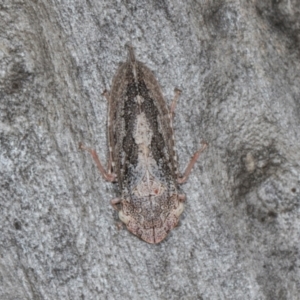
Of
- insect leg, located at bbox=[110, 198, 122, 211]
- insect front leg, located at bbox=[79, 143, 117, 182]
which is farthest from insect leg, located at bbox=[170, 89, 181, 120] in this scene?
insect leg, located at bbox=[110, 198, 122, 211]

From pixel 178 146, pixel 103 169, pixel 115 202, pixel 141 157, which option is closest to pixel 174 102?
pixel 178 146

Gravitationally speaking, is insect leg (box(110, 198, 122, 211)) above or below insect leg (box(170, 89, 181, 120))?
below

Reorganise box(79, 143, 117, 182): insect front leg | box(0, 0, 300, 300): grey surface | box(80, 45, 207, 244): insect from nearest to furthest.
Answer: box(0, 0, 300, 300): grey surface
box(80, 45, 207, 244): insect
box(79, 143, 117, 182): insect front leg

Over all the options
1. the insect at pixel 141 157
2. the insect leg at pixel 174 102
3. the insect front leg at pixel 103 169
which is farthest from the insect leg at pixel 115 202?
the insect leg at pixel 174 102

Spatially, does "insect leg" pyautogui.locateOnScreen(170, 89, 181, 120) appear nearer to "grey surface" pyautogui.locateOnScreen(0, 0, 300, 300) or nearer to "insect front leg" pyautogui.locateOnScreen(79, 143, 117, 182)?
"grey surface" pyautogui.locateOnScreen(0, 0, 300, 300)

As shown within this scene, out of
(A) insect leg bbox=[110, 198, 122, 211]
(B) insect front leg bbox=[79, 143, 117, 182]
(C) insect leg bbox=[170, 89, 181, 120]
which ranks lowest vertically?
(A) insect leg bbox=[110, 198, 122, 211]

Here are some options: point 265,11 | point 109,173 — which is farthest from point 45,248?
point 265,11

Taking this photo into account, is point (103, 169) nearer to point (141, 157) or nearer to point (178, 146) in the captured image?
point (141, 157)
